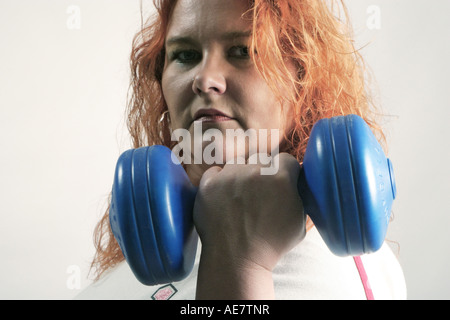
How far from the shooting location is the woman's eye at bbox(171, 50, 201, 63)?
946 millimetres

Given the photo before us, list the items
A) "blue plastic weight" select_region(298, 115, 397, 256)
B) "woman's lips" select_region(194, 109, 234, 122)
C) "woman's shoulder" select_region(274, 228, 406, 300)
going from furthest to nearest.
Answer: "woman's lips" select_region(194, 109, 234, 122), "woman's shoulder" select_region(274, 228, 406, 300), "blue plastic weight" select_region(298, 115, 397, 256)

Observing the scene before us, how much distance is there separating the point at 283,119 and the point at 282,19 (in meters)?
0.20

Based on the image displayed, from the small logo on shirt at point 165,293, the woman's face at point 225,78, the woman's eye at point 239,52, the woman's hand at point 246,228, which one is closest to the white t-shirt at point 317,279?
the small logo on shirt at point 165,293

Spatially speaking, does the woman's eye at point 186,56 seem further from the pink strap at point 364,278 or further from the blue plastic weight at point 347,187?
the pink strap at point 364,278

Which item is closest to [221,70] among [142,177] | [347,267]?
[142,177]

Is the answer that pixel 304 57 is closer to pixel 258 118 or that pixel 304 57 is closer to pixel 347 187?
pixel 258 118

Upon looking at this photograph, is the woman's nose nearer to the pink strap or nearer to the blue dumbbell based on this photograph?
the blue dumbbell

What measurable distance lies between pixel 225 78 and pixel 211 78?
3 cm

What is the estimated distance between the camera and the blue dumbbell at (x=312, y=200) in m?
0.61

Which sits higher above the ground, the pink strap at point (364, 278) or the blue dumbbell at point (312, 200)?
the blue dumbbell at point (312, 200)

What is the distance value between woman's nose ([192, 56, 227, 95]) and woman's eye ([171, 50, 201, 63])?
0.07m

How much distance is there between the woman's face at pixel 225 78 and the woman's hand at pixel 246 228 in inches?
9.0

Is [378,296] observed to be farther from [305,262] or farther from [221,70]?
[221,70]

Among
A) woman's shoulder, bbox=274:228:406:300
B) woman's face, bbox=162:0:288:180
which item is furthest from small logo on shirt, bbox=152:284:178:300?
woman's face, bbox=162:0:288:180
